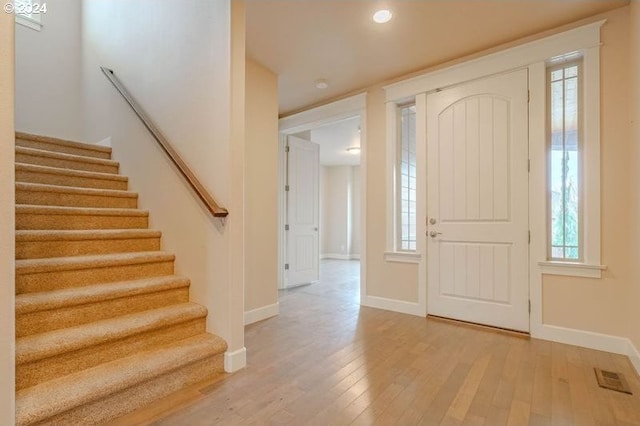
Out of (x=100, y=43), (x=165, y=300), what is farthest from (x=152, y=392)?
(x=100, y=43)

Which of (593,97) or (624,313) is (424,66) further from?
(624,313)

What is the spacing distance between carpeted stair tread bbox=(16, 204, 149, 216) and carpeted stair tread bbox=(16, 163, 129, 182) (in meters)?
0.41

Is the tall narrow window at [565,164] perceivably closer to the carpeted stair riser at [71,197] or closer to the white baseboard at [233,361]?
the white baseboard at [233,361]

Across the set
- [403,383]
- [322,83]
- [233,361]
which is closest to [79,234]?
[233,361]

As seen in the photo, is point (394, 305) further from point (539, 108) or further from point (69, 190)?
point (69, 190)

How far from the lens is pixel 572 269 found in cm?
253

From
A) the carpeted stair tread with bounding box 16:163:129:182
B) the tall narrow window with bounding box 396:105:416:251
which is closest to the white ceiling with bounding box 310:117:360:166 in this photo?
the tall narrow window with bounding box 396:105:416:251

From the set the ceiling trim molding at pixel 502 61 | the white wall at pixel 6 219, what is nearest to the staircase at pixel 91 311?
the white wall at pixel 6 219

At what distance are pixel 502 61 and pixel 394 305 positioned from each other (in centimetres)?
261

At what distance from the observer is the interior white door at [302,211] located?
4773mm

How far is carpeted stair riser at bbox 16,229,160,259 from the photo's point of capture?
79.0 inches

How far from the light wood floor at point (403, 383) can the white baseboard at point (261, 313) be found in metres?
0.20

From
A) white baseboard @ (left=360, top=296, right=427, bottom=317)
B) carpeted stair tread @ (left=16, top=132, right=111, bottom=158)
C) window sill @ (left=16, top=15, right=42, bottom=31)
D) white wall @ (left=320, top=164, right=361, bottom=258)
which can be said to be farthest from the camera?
white wall @ (left=320, top=164, right=361, bottom=258)

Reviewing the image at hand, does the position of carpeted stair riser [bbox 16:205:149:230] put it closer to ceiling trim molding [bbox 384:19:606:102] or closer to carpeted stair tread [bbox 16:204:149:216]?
carpeted stair tread [bbox 16:204:149:216]
